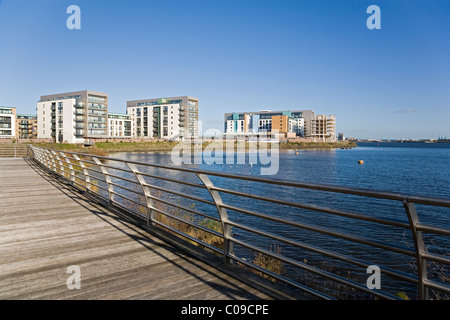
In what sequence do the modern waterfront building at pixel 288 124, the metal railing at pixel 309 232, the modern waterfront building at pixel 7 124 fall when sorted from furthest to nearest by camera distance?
the modern waterfront building at pixel 288 124 → the modern waterfront building at pixel 7 124 → the metal railing at pixel 309 232

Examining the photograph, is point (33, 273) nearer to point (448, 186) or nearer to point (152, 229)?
point (152, 229)

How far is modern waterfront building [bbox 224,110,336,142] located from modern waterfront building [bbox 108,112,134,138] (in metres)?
43.0

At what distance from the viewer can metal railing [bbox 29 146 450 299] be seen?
256cm

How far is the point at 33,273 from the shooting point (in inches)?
155

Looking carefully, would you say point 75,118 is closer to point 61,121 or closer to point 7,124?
point 61,121

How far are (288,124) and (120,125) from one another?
77.8 m

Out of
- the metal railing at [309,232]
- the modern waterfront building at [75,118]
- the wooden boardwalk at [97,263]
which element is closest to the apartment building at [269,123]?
the modern waterfront building at [75,118]

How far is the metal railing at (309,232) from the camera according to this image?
2.56 m

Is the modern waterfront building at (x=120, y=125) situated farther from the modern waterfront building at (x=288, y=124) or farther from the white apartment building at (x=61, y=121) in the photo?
the modern waterfront building at (x=288, y=124)

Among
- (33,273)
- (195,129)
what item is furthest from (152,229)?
(195,129)

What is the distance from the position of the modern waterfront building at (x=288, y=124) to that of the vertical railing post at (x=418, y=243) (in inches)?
5789

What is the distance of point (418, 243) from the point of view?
243cm

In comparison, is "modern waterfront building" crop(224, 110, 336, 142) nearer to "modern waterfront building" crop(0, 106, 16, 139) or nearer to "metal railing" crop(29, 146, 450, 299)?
"modern waterfront building" crop(0, 106, 16, 139)

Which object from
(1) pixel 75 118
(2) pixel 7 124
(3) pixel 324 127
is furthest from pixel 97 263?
(3) pixel 324 127
